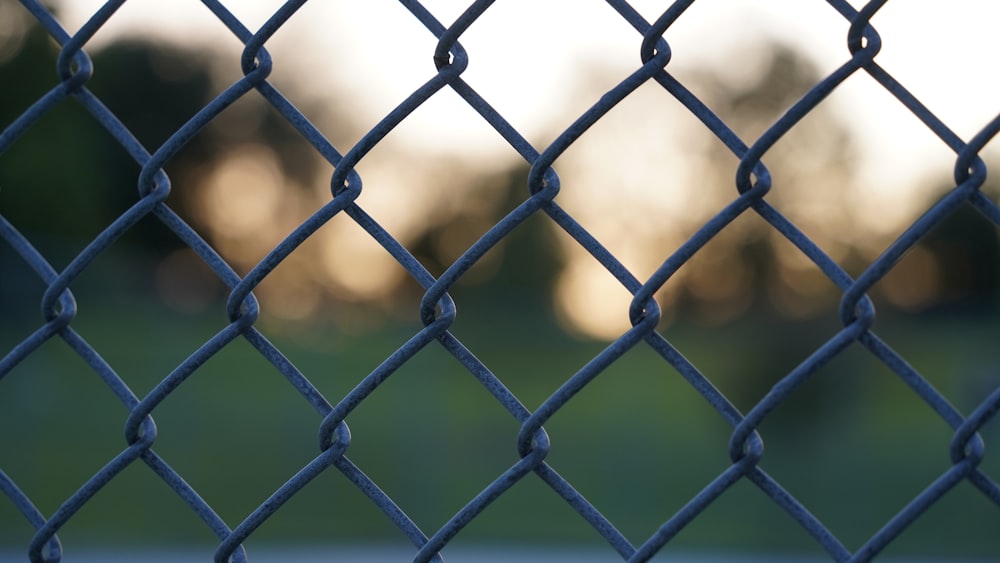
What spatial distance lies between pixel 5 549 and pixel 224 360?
9075 millimetres

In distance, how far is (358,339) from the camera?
15.5 meters

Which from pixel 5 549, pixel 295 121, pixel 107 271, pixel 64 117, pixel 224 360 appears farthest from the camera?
pixel 64 117

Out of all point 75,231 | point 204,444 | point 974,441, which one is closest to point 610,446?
point 204,444

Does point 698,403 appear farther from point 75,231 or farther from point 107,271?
point 75,231

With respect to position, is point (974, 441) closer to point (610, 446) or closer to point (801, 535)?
point (801, 535)

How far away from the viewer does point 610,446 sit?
14.0 meters

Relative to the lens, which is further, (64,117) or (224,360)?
(64,117)

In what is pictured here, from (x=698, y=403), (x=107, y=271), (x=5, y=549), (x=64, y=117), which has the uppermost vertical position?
(x=64, y=117)

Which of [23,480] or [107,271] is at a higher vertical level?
[107,271]

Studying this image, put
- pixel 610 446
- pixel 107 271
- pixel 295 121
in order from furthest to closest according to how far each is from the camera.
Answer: pixel 107 271
pixel 610 446
pixel 295 121

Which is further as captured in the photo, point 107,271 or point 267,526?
point 107,271

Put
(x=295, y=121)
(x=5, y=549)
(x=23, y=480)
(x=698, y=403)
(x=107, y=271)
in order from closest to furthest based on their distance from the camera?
(x=295, y=121), (x=5, y=549), (x=23, y=480), (x=698, y=403), (x=107, y=271)

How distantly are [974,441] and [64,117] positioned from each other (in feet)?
91.8

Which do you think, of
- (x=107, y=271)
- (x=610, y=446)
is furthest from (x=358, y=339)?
(x=107, y=271)
